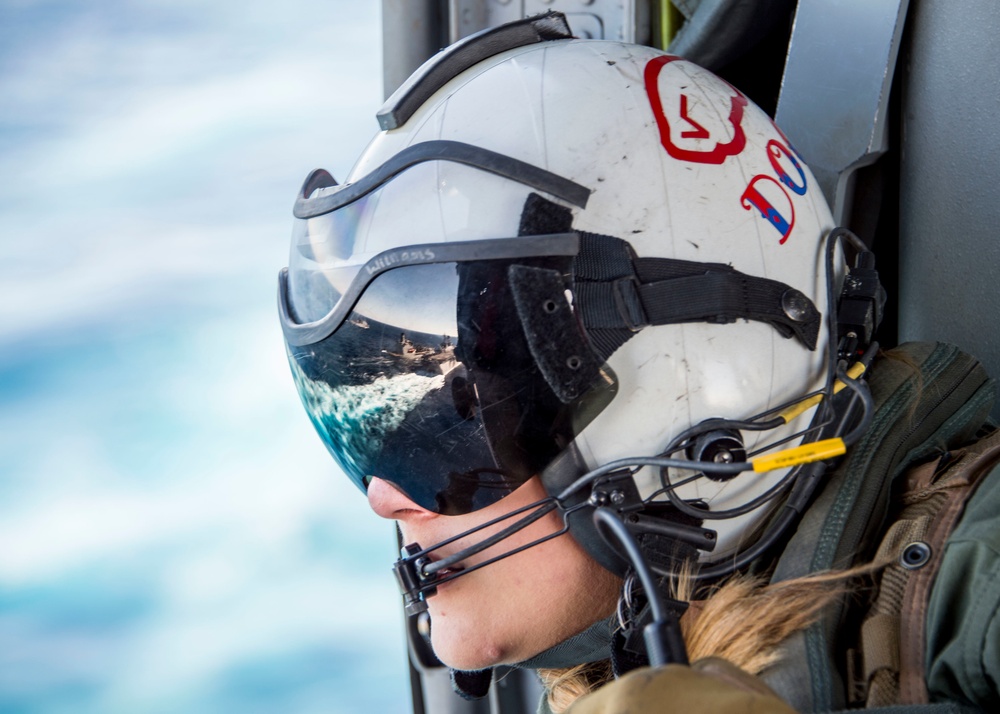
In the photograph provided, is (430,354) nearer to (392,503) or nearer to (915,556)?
(392,503)

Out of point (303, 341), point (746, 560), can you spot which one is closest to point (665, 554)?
point (746, 560)

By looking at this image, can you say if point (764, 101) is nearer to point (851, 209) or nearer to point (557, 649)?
point (851, 209)

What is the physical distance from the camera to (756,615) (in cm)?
105

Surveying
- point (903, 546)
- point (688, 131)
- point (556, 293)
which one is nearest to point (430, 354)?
point (556, 293)

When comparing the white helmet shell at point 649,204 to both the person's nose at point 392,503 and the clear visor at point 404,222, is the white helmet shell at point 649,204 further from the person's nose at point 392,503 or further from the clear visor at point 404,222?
the person's nose at point 392,503

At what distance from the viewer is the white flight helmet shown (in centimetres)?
104

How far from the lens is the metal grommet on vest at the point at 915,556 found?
1.01 metres

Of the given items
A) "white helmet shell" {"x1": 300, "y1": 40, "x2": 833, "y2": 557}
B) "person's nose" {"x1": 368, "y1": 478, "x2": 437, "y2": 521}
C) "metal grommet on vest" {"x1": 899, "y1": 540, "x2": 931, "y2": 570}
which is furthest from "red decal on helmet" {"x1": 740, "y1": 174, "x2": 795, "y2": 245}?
"person's nose" {"x1": 368, "y1": 478, "x2": 437, "y2": 521}

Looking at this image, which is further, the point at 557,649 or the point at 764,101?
the point at 764,101

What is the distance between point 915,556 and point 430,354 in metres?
0.53

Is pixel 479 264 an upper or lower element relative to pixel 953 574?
upper

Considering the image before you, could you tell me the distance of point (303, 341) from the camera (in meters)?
1.14

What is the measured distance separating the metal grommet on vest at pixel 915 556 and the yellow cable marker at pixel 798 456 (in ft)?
0.44

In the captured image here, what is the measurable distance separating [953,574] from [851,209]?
34.6 inches
